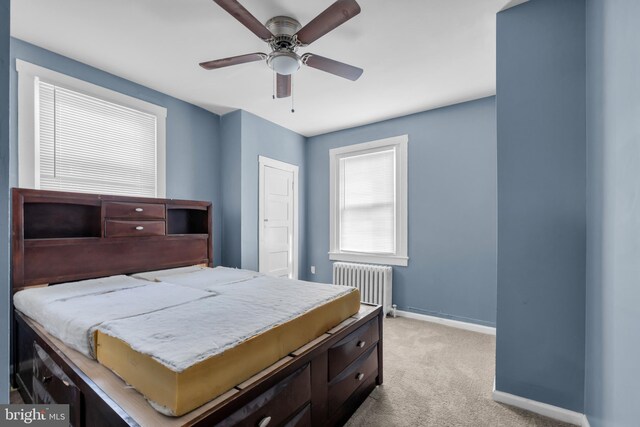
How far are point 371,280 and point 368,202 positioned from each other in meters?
→ 1.06

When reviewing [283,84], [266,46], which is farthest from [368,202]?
[266,46]

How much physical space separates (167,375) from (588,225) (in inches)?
85.3

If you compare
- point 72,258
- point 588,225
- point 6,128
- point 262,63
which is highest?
point 262,63

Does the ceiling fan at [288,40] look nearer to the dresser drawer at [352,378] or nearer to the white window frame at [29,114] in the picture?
the white window frame at [29,114]

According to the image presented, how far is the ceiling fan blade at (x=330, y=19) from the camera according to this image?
4.89ft

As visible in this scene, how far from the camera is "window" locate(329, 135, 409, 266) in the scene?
377 centimetres

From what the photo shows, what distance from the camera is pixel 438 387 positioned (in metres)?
2.11

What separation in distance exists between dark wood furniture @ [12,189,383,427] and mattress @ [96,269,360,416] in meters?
0.05

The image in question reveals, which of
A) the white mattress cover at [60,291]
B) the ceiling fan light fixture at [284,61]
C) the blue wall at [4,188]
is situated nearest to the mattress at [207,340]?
the blue wall at [4,188]

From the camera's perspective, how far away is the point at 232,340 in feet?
3.86

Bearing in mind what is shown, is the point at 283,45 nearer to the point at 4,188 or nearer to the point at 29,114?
the point at 4,188

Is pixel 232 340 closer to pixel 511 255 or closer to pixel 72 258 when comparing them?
pixel 511 255

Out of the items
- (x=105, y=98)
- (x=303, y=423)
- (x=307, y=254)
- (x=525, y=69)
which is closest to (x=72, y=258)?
(x=105, y=98)

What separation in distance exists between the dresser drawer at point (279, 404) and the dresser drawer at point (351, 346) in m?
0.23
